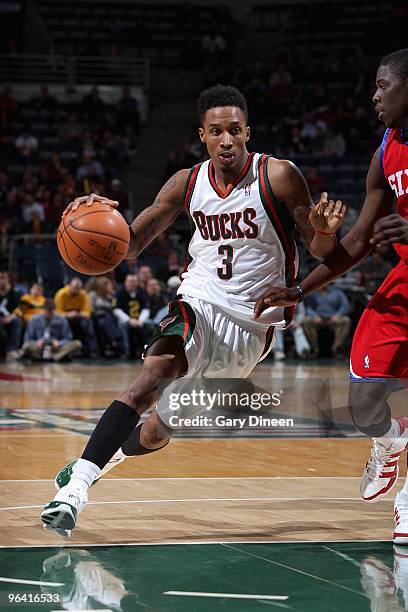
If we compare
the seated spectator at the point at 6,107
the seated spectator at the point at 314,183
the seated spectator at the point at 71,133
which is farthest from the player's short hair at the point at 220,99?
the seated spectator at the point at 6,107

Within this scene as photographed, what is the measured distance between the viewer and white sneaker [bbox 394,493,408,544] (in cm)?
444

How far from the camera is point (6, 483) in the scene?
589 cm

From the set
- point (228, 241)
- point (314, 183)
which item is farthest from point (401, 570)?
point (314, 183)

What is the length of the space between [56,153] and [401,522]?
16.5 meters

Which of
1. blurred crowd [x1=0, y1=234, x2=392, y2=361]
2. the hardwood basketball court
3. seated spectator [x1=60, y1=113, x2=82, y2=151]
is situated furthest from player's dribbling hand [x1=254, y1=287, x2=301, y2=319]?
seated spectator [x1=60, y1=113, x2=82, y2=151]

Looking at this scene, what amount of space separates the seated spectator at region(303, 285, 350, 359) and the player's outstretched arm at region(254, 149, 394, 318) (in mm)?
11462

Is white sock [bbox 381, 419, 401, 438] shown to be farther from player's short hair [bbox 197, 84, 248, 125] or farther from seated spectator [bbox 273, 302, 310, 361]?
seated spectator [bbox 273, 302, 310, 361]

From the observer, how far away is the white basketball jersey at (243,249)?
511cm

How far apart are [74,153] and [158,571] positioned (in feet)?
57.4

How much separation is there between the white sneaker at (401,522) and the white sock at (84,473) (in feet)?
4.32

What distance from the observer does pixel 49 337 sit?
1551cm

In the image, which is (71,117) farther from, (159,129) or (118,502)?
(118,502)

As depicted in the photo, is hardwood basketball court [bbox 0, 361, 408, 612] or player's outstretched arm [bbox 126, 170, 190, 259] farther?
player's outstretched arm [bbox 126, 170, 190, 259]

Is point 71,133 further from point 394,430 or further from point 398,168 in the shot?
point 394,430
